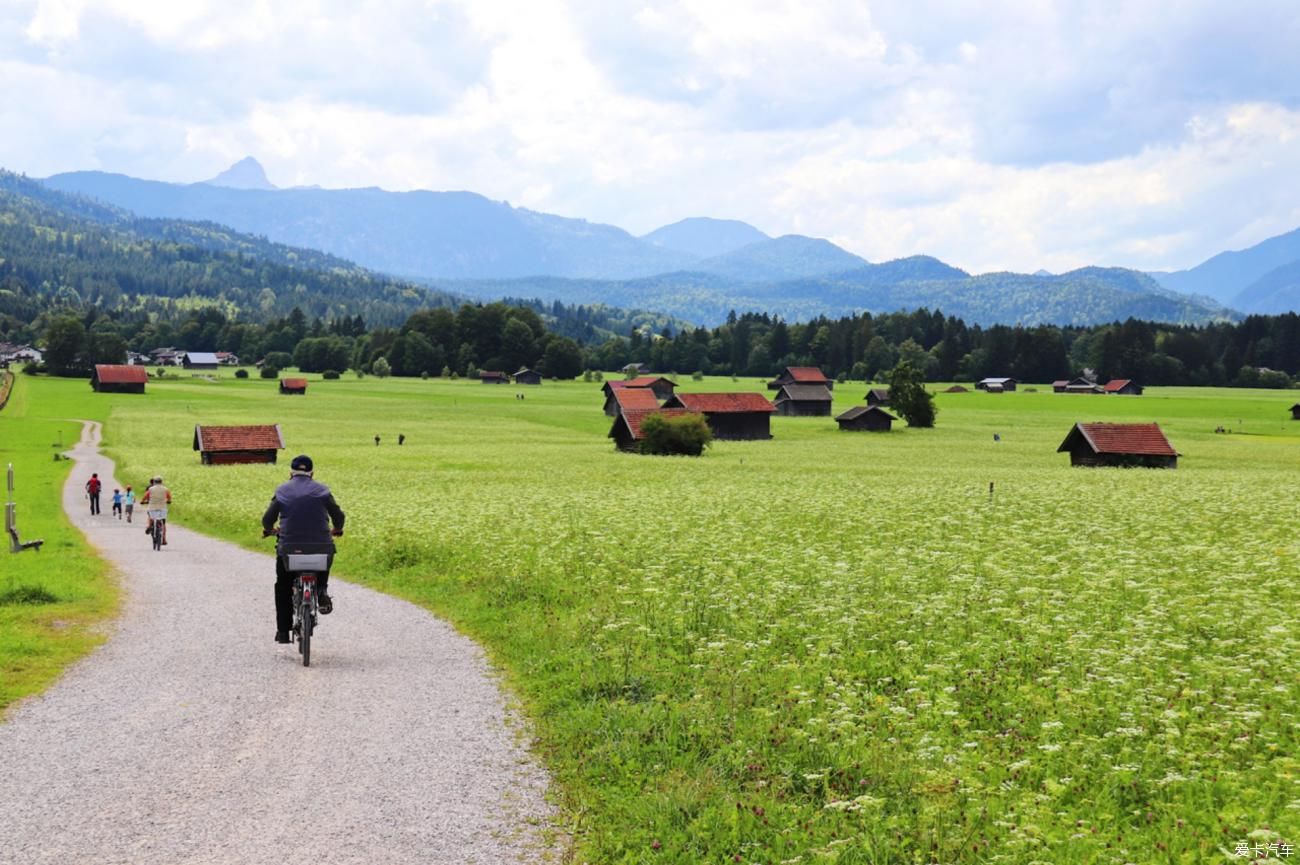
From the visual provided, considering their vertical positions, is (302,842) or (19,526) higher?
(302,842)

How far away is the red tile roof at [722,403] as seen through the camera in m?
99.7

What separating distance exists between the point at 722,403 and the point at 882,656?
8682 cm

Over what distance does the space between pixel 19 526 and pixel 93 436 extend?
202 feet

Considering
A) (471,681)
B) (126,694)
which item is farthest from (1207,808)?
(126,694)

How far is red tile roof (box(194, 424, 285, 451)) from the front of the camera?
7050cm

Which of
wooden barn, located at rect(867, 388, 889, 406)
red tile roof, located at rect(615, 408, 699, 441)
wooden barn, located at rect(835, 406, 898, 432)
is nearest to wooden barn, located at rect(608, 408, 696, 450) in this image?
red tile roof, located at rect(615, 408, 699, 441)

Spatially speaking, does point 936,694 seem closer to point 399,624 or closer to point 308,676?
point 308,676

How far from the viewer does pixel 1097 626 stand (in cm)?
1681

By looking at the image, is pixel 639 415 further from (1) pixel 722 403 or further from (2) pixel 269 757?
(2) pixel 269 757

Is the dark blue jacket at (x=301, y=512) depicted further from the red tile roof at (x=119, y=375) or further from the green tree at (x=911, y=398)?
the red tile roof at (x=119, y=375)

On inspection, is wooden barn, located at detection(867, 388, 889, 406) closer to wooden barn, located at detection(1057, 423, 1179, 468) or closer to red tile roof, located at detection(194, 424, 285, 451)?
wooden barn, located at detection(1057, 423, 1179, 468)

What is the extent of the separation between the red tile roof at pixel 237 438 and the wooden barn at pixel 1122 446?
58.5 metres

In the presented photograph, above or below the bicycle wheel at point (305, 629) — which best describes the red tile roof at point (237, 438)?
below

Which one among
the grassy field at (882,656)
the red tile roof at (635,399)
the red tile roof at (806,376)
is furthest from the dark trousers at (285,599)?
the red tile roof at (806,376)
